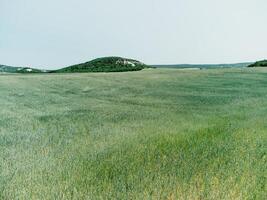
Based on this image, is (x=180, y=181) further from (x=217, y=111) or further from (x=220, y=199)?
(x=217, y=111)

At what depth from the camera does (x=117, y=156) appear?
7156 millimetres

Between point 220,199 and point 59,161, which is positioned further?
point 59,161

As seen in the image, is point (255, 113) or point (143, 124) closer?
point (143, 124)

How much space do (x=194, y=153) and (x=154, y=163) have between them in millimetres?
1013

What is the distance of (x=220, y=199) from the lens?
5.32 metres

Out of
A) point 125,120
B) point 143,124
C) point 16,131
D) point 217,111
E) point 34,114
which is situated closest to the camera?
point 16,131

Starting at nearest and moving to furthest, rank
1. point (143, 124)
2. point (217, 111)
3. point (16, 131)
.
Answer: point (16, 131), point (143, 124), point (217, 111)

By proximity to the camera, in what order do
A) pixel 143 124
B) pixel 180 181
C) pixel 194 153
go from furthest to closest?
1. pixel 143 124
2. pixel 194 153
3. pixel 180 181

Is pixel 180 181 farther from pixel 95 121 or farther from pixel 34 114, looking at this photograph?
pixel 34 114

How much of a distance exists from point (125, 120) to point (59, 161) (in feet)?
15.5

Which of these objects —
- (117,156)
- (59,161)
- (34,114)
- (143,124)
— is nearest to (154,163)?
(117,156)

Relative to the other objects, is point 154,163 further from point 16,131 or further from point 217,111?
point 217,111

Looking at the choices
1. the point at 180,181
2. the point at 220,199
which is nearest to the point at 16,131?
the point at 180,181

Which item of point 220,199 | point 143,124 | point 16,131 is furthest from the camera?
point 143,124
